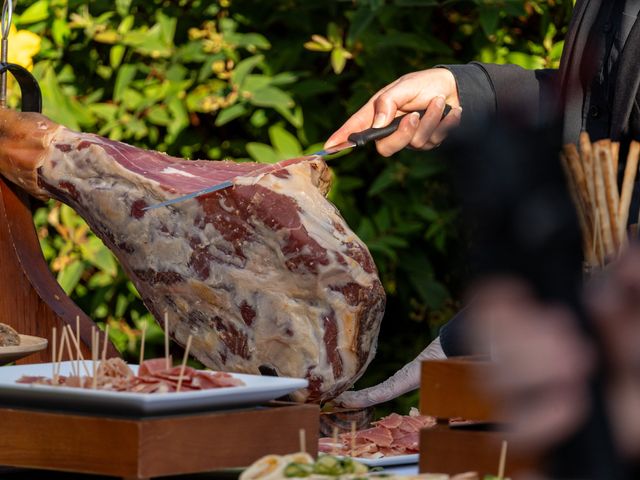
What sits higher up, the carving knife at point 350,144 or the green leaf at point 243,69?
the green leaf at point 243,69

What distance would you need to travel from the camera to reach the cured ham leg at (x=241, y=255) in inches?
58.9

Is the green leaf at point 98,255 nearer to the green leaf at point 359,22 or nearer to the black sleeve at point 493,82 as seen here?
the green leaf at point 359,22

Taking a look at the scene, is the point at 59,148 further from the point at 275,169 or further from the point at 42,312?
the point at 275,169

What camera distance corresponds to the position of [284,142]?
288 cm

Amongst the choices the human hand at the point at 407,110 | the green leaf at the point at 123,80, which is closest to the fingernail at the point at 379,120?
the human hand at the point at 407,110

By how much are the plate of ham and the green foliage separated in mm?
1346

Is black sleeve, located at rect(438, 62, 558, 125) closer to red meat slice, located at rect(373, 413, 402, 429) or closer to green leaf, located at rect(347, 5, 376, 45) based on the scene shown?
red meat slice, located at rect(373, 413, 402, 429)

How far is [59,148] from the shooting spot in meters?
1.72

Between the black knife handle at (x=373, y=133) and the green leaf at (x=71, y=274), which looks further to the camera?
the green leaf at (x=71, y=274)

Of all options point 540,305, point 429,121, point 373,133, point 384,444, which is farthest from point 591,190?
point 429,121

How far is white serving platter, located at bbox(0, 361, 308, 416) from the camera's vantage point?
1.03 meters

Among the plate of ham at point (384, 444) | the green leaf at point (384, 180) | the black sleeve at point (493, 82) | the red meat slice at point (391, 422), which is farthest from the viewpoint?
the green leaf at point (384, 180)

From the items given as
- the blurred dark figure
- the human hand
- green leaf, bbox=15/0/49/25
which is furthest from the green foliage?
the blurred dark figure

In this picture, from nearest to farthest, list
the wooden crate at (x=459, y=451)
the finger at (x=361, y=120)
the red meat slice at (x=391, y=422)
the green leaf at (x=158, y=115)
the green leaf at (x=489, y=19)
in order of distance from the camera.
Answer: the wooden crate at (x=459, y=451) → the red meat slice at (x=391, y=422) → the finger at (x=361, y=120) → the green leaf at (x=489, y=19) → the green leaf at (x=158, y=115)
